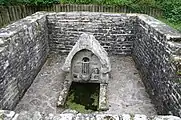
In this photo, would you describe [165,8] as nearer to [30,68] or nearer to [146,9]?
[146,9]

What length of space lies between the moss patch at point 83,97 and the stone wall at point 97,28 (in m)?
2.69

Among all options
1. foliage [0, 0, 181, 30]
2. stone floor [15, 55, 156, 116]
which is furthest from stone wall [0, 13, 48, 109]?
foliage [0, 0, 181, 30]

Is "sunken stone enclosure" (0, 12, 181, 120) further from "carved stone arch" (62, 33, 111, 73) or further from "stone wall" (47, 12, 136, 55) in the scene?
"carved stone arch" (62, 33, 111, 73)

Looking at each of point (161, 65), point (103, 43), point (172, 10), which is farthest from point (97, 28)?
point (172, 10)

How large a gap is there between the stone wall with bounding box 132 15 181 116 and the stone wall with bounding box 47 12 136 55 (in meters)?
1.25

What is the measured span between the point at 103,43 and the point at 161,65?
14.0ft

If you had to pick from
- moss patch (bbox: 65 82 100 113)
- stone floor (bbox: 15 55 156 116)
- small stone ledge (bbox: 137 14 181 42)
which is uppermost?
small stone ledge (bbox: 137 14 181 42)

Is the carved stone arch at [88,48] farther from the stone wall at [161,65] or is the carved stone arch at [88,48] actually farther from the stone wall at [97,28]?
the stone wall at [97,28]

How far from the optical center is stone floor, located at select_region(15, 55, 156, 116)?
6188 mm

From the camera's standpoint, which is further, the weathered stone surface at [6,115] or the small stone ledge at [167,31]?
the small stone ledge at [167,31]

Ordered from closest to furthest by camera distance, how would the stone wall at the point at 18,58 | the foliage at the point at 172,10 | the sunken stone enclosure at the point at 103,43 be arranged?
the sunken stone enclosure at the point at 103,43
the stone wall at the point at 18,58
the foliage at the point at 172,10

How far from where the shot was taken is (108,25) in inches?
374

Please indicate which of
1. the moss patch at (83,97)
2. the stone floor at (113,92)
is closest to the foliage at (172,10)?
the stone floor at (113,92)

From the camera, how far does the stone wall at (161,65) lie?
474 centimetres
